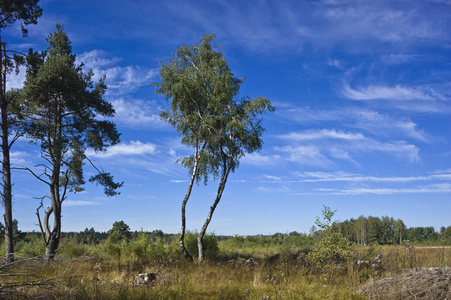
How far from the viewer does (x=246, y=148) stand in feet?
60.5

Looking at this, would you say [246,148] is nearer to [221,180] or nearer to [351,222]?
[221,180]

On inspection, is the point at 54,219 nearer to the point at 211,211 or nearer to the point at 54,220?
the point at 54,220

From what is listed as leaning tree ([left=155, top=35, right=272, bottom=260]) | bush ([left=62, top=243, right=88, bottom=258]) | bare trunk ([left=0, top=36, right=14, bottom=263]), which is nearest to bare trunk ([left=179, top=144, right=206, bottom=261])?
leaning tree ([left=155, top=35, right=272, bottom=260])

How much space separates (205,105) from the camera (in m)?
18.3

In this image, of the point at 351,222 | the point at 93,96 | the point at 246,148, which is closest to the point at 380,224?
the point at 351,222

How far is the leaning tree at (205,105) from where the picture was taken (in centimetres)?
1748

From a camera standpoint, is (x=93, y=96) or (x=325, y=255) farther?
(x=93, y=96)

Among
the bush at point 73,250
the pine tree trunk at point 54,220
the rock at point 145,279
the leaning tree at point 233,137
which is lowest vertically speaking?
the bush at point 73,250

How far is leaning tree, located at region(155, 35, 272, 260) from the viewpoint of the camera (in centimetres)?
1748

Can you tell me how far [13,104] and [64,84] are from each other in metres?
→ 2.29

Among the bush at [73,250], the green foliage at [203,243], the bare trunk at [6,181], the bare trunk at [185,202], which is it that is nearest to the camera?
the bare trunk at [6,181]

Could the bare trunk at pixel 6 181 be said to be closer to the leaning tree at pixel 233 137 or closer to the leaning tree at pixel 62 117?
the leaning tree at pixel 62 117

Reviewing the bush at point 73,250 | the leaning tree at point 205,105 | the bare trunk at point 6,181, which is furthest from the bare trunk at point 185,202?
the bare trunk at point 6,181

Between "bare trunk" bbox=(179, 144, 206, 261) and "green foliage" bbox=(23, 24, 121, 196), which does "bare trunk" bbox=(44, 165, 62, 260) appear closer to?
"green foliage" bbox=(23, 24, 121, 196)
